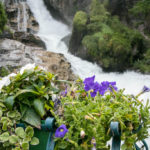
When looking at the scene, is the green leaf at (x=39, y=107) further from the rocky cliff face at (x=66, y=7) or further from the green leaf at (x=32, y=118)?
the rocky cliff face at (x=66, y=7)

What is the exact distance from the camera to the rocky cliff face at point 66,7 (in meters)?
11.0

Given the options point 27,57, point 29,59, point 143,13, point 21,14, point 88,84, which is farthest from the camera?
point 21,14

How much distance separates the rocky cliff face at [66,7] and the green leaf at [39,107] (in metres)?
10.0

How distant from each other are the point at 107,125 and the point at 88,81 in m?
0.30

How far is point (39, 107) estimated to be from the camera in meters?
1.00

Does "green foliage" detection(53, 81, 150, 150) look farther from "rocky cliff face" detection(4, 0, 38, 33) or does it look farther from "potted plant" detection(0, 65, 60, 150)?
"rocky cliff face" detection(4, 0, 38, 33)

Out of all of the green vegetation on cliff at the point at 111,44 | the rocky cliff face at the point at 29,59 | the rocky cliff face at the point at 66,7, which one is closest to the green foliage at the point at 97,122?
the rocky cliff face at the point at 29,59

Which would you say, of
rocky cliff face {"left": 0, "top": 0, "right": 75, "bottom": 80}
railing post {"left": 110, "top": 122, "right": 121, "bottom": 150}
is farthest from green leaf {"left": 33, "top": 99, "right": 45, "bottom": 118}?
rocky cliff face {"left": 0, "top": 0, "right": 75, "bottom": 80}

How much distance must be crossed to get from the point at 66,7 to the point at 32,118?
1192 cm

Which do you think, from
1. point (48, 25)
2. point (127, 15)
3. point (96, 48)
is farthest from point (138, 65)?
point (48, 25)

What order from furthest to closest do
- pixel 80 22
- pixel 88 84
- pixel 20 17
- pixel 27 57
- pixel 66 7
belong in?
pixel 66 7, pixel 20 17, pixel 80 22, pixel 27 57, pixel 88 84

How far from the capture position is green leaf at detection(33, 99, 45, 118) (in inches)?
38.8

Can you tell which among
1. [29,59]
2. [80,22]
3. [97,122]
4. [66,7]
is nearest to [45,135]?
[97,122]

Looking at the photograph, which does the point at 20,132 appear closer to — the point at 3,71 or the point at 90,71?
the point at 3,71
